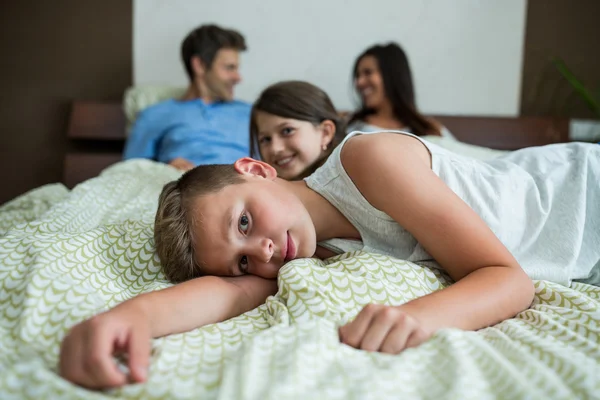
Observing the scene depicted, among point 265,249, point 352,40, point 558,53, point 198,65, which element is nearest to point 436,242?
point 265,249

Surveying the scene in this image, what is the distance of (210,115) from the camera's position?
2.35 m

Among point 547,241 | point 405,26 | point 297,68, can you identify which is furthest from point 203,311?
point 405,26

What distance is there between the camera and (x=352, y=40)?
8.62ft

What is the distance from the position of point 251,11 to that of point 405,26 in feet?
2.77

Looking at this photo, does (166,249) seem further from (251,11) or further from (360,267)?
(251,11)

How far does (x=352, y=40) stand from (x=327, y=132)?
124cm

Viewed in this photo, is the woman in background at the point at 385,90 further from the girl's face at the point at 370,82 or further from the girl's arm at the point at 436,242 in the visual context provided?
the girl's arm at the point at 436,242

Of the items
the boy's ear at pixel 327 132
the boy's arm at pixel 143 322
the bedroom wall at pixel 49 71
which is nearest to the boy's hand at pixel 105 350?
the boy's arm at pixel 143 322

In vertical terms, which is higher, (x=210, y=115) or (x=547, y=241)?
(x=210, y=115)

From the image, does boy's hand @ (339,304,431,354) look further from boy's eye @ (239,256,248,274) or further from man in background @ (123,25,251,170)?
man in background @ (123,25,251,170)

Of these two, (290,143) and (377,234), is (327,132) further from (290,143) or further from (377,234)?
(377,234)

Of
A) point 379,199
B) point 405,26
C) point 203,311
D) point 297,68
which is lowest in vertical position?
point 203,311

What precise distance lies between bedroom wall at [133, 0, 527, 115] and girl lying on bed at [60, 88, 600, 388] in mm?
1654

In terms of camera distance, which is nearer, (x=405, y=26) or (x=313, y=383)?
(x=313, y=383)
